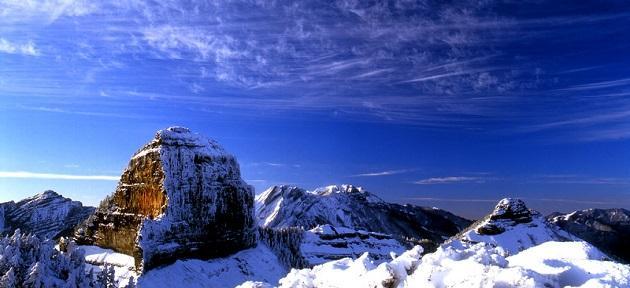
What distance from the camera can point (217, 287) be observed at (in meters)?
61.2

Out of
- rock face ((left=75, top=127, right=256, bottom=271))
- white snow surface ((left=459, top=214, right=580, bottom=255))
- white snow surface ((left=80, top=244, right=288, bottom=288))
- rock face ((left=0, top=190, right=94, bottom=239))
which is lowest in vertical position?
white snow surface ((left=459, top=214, right=580, bottom=255))

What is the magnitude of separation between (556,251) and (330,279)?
6.44 metres

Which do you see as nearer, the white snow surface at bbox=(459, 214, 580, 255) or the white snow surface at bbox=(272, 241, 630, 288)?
the white snow surface at bbox=(272, 241, 630, 288)

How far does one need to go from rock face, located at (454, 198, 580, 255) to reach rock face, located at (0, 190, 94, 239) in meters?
112

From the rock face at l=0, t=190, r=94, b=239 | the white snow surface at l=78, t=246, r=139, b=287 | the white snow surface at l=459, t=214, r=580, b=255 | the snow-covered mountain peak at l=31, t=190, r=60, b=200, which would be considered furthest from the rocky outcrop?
the snow-covered mountain peak at l=31, t=190, r=60, b=200

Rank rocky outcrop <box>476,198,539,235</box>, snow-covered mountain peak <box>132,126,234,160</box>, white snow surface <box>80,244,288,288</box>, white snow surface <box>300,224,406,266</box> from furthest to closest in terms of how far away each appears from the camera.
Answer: rocky outcrop <box>476,198,539,235</box> → white snow surface <box>300,224,406,266</box> → snow-covered mountain peak <box>132,126,234,160</box> → white snow surface <box>80,244,288,288</box>

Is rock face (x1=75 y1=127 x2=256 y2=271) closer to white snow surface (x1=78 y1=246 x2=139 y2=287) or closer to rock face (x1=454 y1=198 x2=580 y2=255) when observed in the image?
white snow surface (x1=78 y1=246 x2=139 y2=287)

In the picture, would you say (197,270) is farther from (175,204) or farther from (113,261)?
(113,261)

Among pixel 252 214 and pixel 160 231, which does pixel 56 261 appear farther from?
pixel 252 214

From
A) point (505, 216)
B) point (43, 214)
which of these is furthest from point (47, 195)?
point (505, 216)

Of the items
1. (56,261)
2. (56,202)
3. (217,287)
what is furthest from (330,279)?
(56,202)

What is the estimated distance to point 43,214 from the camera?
160625 millimetres

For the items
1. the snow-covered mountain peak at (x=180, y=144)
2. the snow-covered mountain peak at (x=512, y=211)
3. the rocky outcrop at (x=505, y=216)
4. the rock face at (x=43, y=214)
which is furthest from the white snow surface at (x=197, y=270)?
the rock face at (x=43, y=214)

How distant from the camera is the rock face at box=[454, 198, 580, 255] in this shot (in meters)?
130
